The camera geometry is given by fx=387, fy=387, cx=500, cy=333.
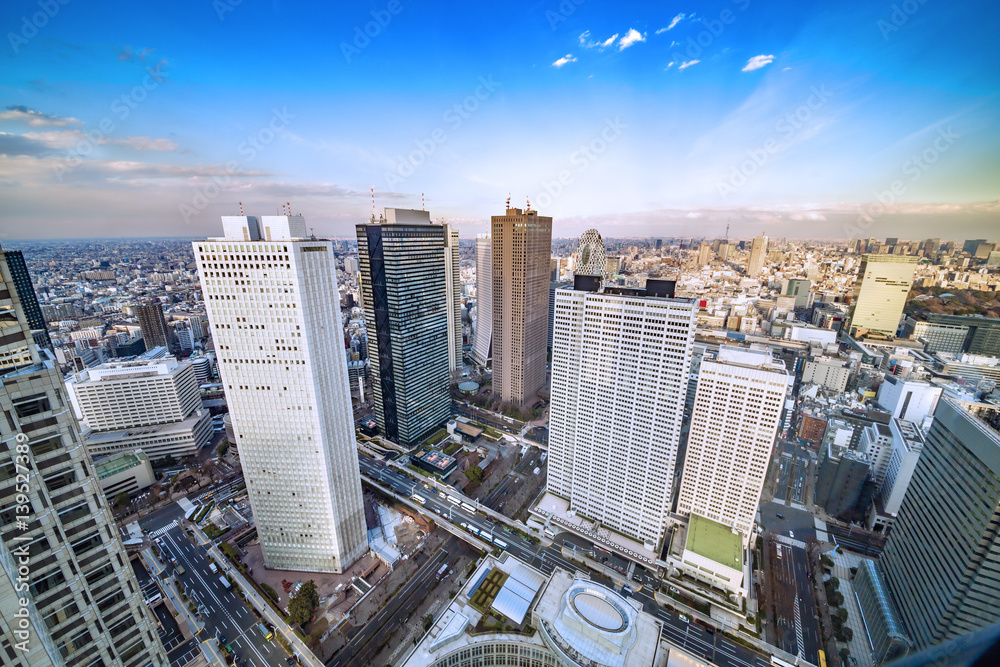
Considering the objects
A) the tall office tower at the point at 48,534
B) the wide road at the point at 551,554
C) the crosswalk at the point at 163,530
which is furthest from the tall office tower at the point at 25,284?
the tall office tower at the point at 48,534

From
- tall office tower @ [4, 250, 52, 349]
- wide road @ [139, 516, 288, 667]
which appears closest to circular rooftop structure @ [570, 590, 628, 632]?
wide road @ [139, 516, 288, 667]

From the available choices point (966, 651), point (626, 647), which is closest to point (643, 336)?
point (626, 647)

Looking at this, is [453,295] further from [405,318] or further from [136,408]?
[136,408]

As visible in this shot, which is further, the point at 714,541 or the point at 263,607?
the point at 714,541

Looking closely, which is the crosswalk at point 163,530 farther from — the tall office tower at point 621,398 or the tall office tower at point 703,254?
the tall office tower at point 703,254

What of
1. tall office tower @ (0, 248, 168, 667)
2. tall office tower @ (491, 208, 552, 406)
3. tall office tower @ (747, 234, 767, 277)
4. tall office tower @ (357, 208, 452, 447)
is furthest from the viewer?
tall office tower @ (747, 234, 767, 277)

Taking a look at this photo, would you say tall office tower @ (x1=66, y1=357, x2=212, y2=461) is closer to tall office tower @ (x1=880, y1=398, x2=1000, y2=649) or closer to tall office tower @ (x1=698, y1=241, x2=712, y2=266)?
tall office tower @ (x1=880, y1=398, x2=1000, y2=649)

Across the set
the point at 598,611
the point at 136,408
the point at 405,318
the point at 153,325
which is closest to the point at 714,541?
the point at 598,611
